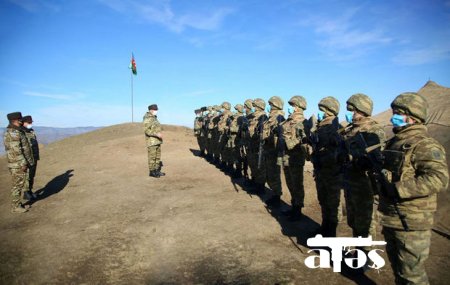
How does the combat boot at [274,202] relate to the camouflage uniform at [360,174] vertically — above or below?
below

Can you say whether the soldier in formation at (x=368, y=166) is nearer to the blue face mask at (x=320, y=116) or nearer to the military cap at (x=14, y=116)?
the blue face mask at (x=320, y=116)

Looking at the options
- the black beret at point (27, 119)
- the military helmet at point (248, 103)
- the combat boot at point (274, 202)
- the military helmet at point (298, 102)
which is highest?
the military helmet at point (248, 103)

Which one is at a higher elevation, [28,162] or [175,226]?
[28,162]

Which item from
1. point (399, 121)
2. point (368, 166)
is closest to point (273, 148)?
point (368, 166)

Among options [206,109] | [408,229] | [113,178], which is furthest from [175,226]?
[206,109]

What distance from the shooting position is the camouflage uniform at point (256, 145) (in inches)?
341

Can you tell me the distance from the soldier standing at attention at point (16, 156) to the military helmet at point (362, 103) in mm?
8069

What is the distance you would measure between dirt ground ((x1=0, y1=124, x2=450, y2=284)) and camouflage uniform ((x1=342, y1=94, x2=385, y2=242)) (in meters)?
0.80

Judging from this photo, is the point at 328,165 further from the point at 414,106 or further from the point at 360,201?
the point at 414,106

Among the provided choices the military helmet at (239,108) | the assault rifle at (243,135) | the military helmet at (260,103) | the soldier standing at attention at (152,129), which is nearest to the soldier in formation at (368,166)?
the military helmet at (260,103)

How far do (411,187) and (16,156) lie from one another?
8763mm

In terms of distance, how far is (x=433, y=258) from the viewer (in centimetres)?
509

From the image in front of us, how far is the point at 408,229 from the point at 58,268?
5.06 metres

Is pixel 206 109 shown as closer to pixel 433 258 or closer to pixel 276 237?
pixel 276 237
